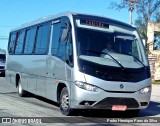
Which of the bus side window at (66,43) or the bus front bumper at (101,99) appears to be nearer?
the bus front bumper at (101,99)

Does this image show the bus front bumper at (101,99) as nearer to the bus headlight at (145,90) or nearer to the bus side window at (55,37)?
the bus headlight at (145,90)

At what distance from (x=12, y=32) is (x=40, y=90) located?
Answer: 6425 millimetres

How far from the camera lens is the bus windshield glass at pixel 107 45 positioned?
35.1 ft

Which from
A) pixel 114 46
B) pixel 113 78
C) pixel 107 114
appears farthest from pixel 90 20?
pixel 107 114

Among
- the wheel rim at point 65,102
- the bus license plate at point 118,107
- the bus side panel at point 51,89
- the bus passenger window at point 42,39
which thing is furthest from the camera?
the bus passenger window at point 42,39

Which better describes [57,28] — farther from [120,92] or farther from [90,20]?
[120,92]

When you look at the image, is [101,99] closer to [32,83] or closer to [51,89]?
[51,89]

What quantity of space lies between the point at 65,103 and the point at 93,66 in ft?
4.77

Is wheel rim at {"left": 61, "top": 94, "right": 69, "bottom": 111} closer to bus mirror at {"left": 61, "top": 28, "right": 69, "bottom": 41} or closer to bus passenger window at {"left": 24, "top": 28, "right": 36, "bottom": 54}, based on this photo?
bus mirror at {"left": 61, "top": 28, "right": 69, "bottom": 41}

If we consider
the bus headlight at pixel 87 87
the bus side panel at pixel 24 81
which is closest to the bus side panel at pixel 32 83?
the bus side panel at pixel 24 81

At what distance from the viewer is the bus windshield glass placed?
Result: 10.7 m

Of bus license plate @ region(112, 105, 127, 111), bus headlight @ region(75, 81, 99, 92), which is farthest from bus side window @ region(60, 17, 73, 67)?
bus license plate @ region(112, 105, 127, 111)

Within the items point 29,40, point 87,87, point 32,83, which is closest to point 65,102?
point 87,87

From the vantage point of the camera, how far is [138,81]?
10766 mm
